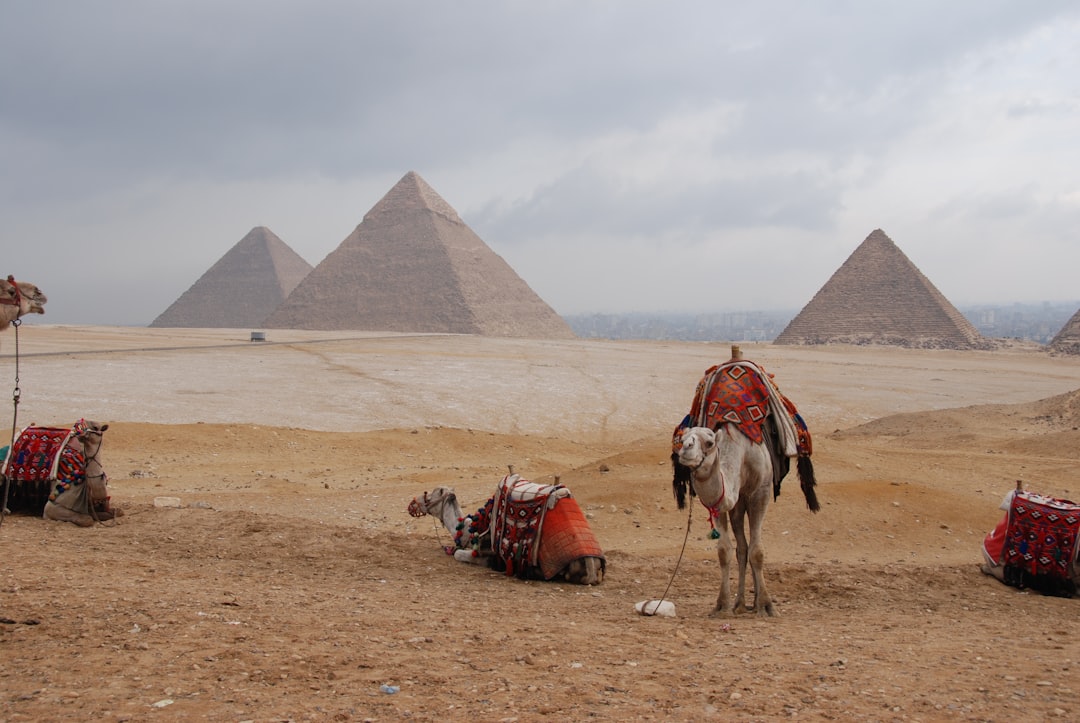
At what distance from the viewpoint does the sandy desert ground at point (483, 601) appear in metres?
3.11

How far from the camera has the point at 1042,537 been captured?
5551mm

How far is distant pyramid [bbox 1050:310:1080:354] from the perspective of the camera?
54.5 m

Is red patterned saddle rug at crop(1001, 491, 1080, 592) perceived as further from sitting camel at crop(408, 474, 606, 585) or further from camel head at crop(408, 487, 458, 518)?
camel head at crop(408, 487, 458, 518)

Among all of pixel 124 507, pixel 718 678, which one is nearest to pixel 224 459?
pixel 124 507

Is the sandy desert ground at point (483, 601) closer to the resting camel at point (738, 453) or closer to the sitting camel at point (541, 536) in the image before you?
the sitting camel at point (541, 536)

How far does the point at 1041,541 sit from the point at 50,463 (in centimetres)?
724

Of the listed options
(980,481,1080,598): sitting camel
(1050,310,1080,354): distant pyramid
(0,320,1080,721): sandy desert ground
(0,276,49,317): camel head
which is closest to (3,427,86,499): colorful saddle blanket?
(0,320,1080,721): sandy desert ground

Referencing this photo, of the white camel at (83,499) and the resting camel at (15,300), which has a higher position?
the resting camel at (15,300)

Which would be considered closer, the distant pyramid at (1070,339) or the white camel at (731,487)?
the white camel at (731,487)

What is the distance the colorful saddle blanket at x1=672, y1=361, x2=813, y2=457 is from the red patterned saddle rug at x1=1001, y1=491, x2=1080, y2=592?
1.66 metres

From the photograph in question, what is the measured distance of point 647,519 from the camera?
7590 mm

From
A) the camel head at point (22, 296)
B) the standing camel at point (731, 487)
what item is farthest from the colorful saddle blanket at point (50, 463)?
the standing camel at point (731, 487)

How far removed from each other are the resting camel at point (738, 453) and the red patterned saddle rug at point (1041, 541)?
1.65 metres

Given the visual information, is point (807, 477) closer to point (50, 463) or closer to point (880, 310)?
point (50, 463)
